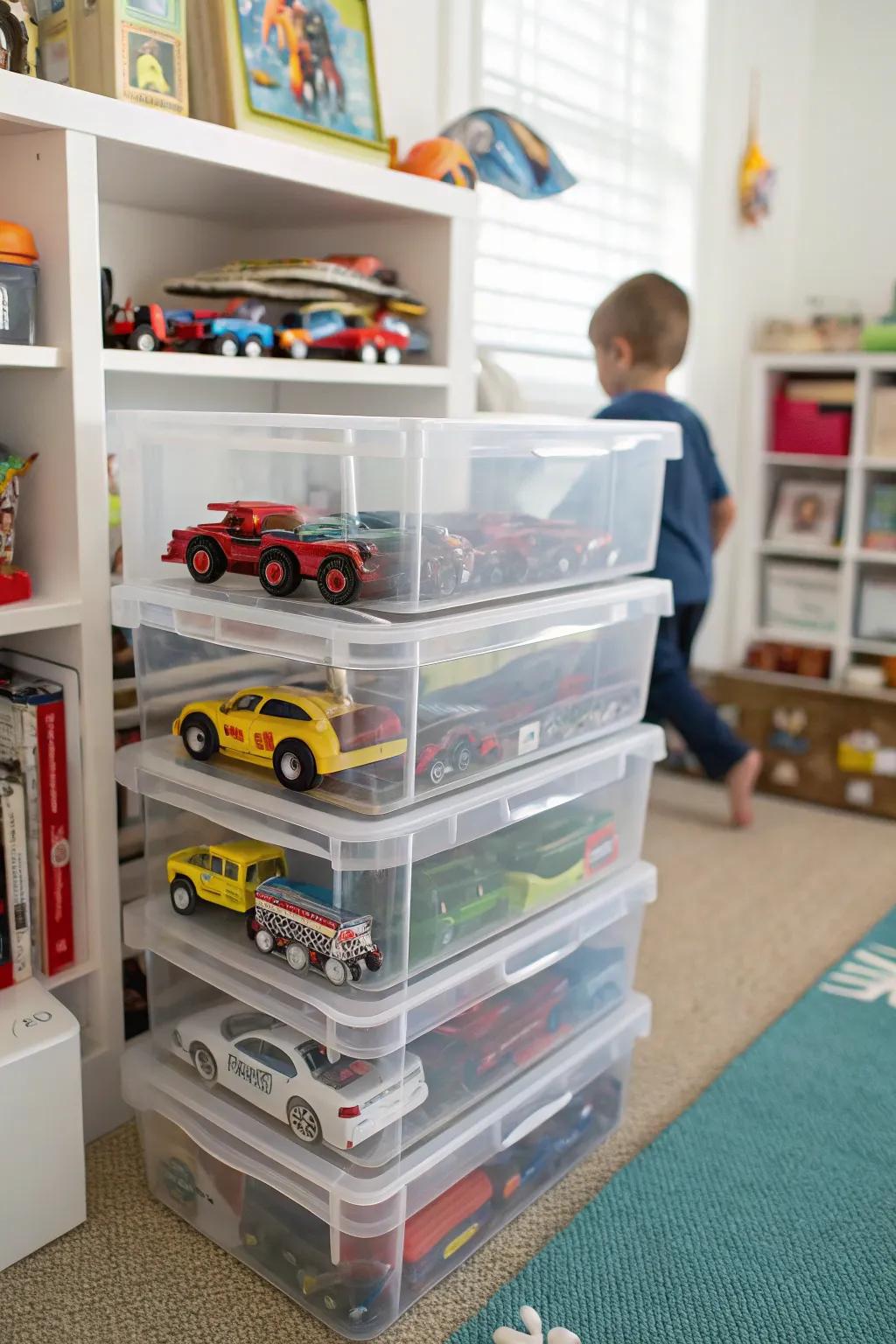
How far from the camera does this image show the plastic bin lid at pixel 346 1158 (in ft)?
3.52

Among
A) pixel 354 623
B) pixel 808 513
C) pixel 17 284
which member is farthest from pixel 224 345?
pixel 808 513

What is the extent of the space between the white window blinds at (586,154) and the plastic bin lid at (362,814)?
3.80 feet

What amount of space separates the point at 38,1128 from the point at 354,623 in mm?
605

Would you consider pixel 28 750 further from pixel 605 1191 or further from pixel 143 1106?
pixel 605 1191

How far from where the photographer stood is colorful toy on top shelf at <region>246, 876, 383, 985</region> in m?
1.06

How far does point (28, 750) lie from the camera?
1255 mm

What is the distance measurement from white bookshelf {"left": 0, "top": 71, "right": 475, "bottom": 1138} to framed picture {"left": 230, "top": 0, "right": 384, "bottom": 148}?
0.08 meters

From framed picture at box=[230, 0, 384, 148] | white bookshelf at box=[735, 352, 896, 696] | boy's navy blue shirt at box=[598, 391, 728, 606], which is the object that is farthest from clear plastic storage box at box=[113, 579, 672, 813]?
white bookshelf at box=[735, 352, 896, 696]

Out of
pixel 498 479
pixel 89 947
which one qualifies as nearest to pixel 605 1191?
pixel 89 947

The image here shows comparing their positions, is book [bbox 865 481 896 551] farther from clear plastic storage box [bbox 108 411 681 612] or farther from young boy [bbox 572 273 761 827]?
clear plastic storage box [bbox 108 411 681 612]

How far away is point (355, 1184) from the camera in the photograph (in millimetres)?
1060

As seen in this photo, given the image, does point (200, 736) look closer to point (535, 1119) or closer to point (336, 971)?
point (336, 971)

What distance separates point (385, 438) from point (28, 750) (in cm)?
55

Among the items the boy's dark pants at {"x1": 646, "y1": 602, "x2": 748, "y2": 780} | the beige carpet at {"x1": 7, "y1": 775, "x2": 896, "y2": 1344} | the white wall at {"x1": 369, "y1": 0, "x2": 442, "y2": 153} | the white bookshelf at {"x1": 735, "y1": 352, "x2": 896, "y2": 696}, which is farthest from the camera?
the white bookshelf at {"x1": 735, "y1": 352, "x2": 896, "y2": 696}
